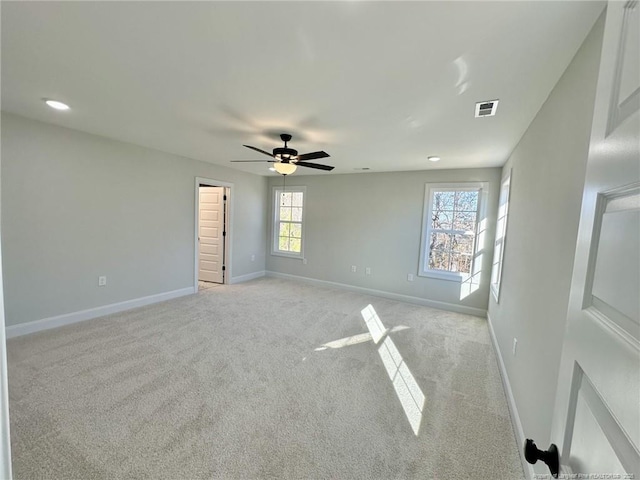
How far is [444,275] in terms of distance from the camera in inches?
184

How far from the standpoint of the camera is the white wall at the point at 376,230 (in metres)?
4.57

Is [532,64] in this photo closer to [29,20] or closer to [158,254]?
[29,20]

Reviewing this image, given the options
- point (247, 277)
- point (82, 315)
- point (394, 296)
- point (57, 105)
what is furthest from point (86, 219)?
point (394, 296)

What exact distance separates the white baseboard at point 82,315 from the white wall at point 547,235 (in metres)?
4.60

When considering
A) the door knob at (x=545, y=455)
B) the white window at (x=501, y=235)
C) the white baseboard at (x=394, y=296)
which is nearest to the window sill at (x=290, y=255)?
the white baseboard at (x=394, y=296)

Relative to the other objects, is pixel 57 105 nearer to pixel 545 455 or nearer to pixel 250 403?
pixel 250 403

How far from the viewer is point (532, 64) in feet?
5.19

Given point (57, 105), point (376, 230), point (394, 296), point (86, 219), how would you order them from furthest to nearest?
point (376, 230) < point (394, 296) < point (86, 219) < point (57, 105)

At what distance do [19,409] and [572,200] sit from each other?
365 centimetres

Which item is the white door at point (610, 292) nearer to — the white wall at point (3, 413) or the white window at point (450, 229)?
the white wall at point (3, 413)

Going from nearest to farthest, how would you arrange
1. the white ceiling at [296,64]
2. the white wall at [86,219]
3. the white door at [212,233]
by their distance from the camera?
the white ceiling at [296,64] → the white wall at [86,219] → the white door at [212,233]

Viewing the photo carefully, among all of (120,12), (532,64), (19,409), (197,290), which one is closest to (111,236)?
(197,290)

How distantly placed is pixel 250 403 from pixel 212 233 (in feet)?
13.7

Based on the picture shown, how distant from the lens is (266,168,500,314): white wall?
4.57 metres
